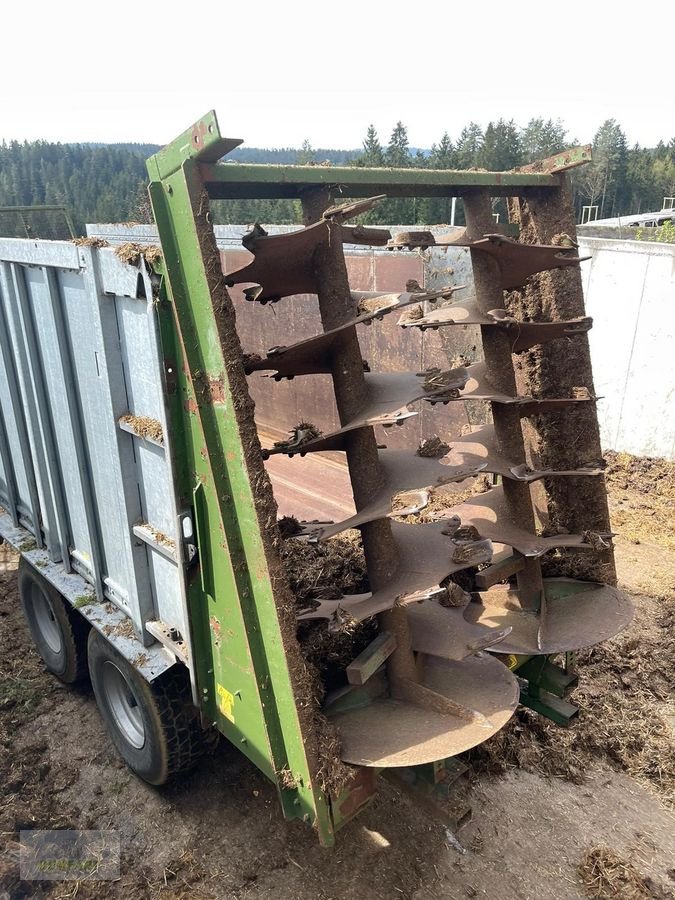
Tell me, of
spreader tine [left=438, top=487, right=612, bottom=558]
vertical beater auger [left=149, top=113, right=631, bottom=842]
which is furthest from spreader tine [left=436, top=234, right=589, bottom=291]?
spreader tine [left=438, top=487, right=612, bottom=558]

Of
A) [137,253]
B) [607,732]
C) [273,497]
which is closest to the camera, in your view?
[273,497]

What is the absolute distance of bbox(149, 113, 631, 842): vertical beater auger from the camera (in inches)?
84.6

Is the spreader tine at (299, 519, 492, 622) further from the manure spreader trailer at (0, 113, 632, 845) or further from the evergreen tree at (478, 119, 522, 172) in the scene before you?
the evergreen tree at (478, 119, 522, 172)

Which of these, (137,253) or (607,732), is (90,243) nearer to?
(137,253)

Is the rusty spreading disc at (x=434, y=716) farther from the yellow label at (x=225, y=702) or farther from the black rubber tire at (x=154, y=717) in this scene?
the black rubber tire at (x=154, y=717)

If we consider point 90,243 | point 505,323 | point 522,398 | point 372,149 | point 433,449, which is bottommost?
point 433,449

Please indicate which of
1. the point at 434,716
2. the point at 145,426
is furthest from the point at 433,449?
the point at 145,426

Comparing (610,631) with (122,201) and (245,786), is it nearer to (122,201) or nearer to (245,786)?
(245,786)

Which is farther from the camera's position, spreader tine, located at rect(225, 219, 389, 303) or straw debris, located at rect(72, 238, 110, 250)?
straw debris, located at rect(72, 238, 110, 250)

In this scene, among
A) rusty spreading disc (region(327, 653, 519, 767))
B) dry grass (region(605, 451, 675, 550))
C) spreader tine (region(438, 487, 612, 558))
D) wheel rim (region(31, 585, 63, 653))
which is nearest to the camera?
rusty spreading disc (region(327, 653, 519, 767))

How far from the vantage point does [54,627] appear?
4.11m

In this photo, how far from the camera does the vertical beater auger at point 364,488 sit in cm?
215

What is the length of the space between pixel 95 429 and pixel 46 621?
1.94 meters

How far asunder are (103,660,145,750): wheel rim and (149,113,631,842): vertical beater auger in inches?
34.2
